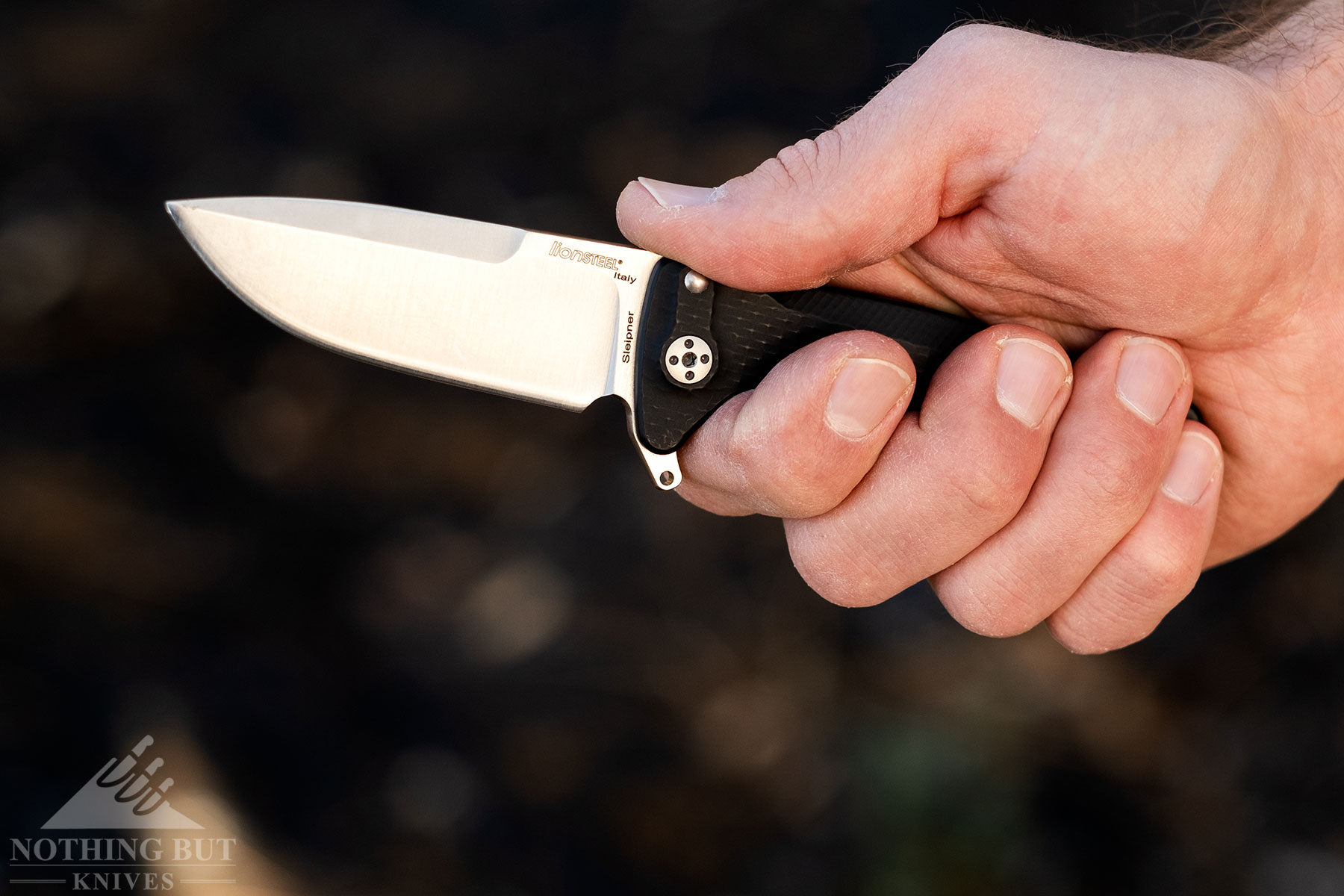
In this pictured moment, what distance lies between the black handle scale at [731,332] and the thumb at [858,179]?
0.03 m

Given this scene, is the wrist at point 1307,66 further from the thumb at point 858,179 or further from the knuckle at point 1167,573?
the knuckle at point 1167,573

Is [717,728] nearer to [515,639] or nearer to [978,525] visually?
[515,639]

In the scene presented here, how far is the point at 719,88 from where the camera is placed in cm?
155

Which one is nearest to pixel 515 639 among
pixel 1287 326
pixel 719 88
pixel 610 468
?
pixel 610 468

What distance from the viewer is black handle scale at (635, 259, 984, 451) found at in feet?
2.78

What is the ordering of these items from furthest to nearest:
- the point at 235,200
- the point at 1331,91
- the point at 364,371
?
the point at 364,371
the point at 1331,91
the point at 235,200

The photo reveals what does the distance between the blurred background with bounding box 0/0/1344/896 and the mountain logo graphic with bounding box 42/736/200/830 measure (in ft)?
0.09

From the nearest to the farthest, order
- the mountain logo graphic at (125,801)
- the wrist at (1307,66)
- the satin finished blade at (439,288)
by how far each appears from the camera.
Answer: the satin finished blade at (439,288) < the wrist at (1307,66) < the mountain logo graphic at (125,801)

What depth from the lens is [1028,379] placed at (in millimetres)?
869

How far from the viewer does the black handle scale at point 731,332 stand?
85cm

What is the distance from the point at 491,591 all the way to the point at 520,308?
0.77 meters

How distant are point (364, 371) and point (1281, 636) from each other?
1788 mm

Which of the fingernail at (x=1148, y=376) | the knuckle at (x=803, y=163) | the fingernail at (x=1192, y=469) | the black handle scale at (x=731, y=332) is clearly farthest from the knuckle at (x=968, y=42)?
the fingernail at (x=1192, y=469)

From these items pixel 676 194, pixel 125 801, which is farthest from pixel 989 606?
pixel 125 801
